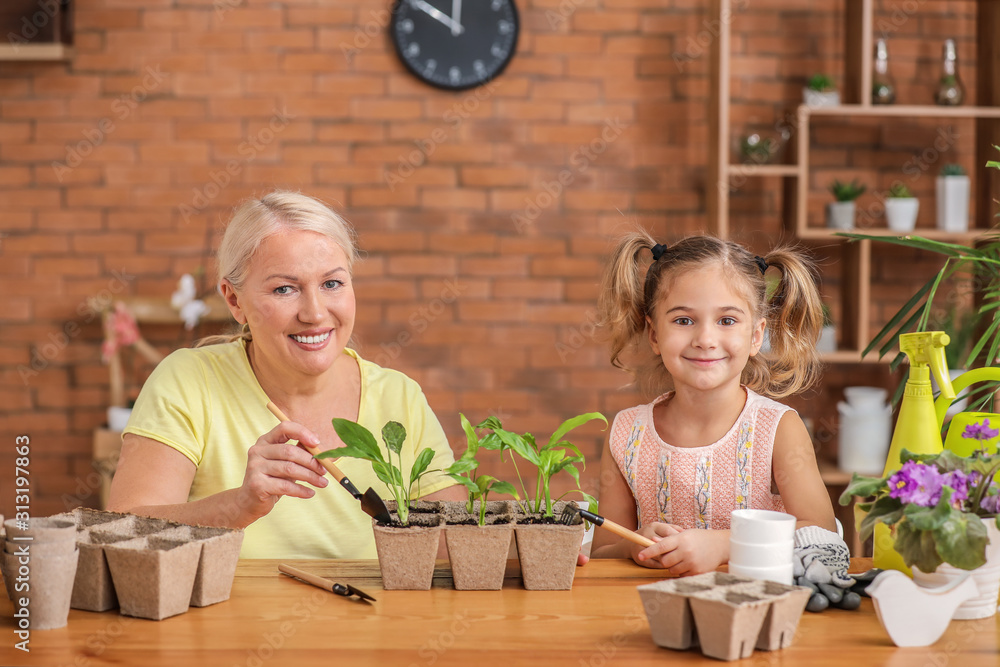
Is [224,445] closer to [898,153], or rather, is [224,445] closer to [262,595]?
[262,595]

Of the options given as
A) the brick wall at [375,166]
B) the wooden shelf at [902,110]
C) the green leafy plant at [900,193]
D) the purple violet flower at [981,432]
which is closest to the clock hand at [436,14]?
the brick wall at [375,166]

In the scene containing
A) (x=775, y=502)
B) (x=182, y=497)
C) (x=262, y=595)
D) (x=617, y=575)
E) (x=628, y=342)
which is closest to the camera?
(x=262, y=595)

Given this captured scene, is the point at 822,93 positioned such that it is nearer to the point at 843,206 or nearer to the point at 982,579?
the point at 843,206

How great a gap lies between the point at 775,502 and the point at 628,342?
42 cm

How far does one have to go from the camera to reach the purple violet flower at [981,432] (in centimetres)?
120

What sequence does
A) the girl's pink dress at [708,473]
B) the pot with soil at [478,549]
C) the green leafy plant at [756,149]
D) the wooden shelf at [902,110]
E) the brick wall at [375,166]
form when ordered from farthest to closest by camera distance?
the brick wall at [375,166] < the green leafy plant at [756,149] < the wooden shelf at [902,110] < the girl's pink dress at [708,473] < the pot with soil at [478,549]

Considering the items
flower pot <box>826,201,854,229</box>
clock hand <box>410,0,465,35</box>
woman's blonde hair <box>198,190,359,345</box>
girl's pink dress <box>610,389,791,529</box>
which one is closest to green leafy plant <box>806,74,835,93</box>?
flower pot <box>826,201,854,229</box>

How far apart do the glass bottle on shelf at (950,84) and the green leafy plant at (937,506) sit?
2372 mm

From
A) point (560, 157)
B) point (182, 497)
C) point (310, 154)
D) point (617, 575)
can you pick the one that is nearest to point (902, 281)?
point (560, 157)

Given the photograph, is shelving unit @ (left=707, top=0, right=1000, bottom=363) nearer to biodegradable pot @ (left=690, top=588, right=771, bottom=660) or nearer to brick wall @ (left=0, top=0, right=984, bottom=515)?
brick wall @ (left=0, top=0, right=984, bottom=515)

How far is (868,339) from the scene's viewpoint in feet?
10.9

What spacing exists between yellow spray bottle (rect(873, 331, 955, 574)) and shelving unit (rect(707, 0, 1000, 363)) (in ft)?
5.75

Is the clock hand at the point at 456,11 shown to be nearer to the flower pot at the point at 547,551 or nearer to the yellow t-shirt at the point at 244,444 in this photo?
the yellow t-shirt at the point at 244,444

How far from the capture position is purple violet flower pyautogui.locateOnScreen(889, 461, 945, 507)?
1.10 meters
